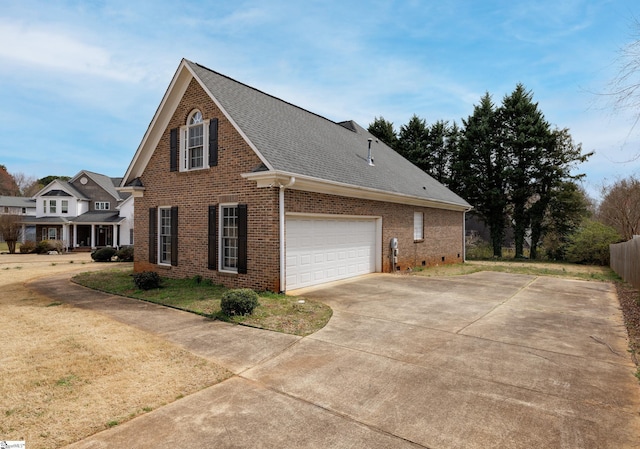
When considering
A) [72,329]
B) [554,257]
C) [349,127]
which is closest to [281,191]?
[72,329]

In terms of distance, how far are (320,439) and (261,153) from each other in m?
7.83

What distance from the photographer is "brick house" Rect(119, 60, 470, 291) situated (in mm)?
10102

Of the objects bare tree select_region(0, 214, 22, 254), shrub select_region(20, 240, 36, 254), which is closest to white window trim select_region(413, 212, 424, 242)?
shrub select_region(20, 240, 36, 254)

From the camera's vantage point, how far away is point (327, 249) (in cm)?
1201

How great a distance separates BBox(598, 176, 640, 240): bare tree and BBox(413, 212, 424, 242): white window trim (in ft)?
50.7

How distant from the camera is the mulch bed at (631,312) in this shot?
19.8 ft

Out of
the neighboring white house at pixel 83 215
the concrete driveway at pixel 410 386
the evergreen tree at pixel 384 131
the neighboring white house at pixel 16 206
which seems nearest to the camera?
the concrete driveway at pixel 410 386

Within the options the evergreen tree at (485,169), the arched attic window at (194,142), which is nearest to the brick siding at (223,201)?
the arched attic window at (194,142)

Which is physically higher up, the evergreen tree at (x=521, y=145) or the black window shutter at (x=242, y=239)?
the evergreen tree at (x=521, y=145)

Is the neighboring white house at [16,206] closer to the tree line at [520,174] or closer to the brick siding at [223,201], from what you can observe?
the brick siding at [223,201]

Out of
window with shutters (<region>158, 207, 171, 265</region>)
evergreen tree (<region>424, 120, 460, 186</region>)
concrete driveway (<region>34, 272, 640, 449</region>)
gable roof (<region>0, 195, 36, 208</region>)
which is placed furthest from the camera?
gable roof (<region>0, 195, 36, 208</region>)

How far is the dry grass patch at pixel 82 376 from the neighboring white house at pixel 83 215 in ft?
103

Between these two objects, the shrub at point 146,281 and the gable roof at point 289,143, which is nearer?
the gable roof at point 289,143

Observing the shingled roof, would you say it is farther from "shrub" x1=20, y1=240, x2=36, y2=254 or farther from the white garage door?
"shrub" x1=20, y1=240, x2=36, y2=254
